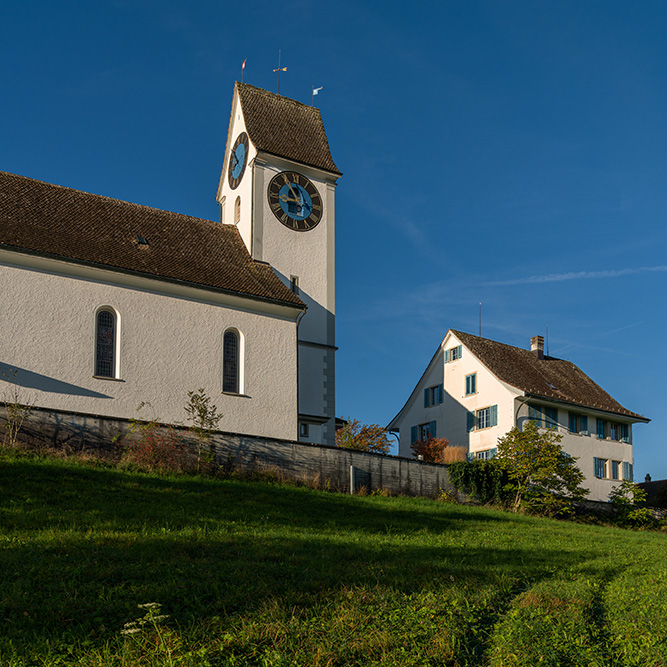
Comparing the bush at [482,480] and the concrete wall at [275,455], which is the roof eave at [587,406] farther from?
the concrete wall at [275,455]

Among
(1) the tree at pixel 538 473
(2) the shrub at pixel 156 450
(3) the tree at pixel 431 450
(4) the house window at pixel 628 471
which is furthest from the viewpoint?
(4) the house window at pixel 628 471

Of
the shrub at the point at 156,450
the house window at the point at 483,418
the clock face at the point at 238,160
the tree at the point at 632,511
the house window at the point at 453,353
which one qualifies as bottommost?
the tree at the point at 632,511

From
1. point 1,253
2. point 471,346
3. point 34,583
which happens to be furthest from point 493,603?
point 471,346

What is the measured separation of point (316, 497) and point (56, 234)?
1238 centimetres

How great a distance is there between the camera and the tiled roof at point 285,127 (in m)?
34.7

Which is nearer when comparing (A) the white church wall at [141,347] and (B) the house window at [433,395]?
(A) the white church wall at [141,347]

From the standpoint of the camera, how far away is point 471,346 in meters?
42.2

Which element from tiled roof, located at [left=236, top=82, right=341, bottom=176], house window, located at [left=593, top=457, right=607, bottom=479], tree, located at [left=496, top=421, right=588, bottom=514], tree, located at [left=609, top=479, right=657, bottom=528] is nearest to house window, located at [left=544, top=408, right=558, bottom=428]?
house window, located at [left=593, top=457, right=607, bottom=479]

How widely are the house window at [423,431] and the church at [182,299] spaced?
13008 millimetres

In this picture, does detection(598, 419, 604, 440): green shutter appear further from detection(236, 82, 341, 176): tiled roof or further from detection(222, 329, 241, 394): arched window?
detection(222, 329, 241, 394): arched window

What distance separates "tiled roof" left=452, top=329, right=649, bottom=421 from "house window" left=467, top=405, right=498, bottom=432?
173 centimetres

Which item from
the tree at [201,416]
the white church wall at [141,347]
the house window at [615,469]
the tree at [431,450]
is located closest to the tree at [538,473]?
the tree at [431,450]

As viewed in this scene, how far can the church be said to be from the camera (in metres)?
24.0

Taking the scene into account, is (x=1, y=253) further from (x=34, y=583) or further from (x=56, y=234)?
(x=34, y=583)
